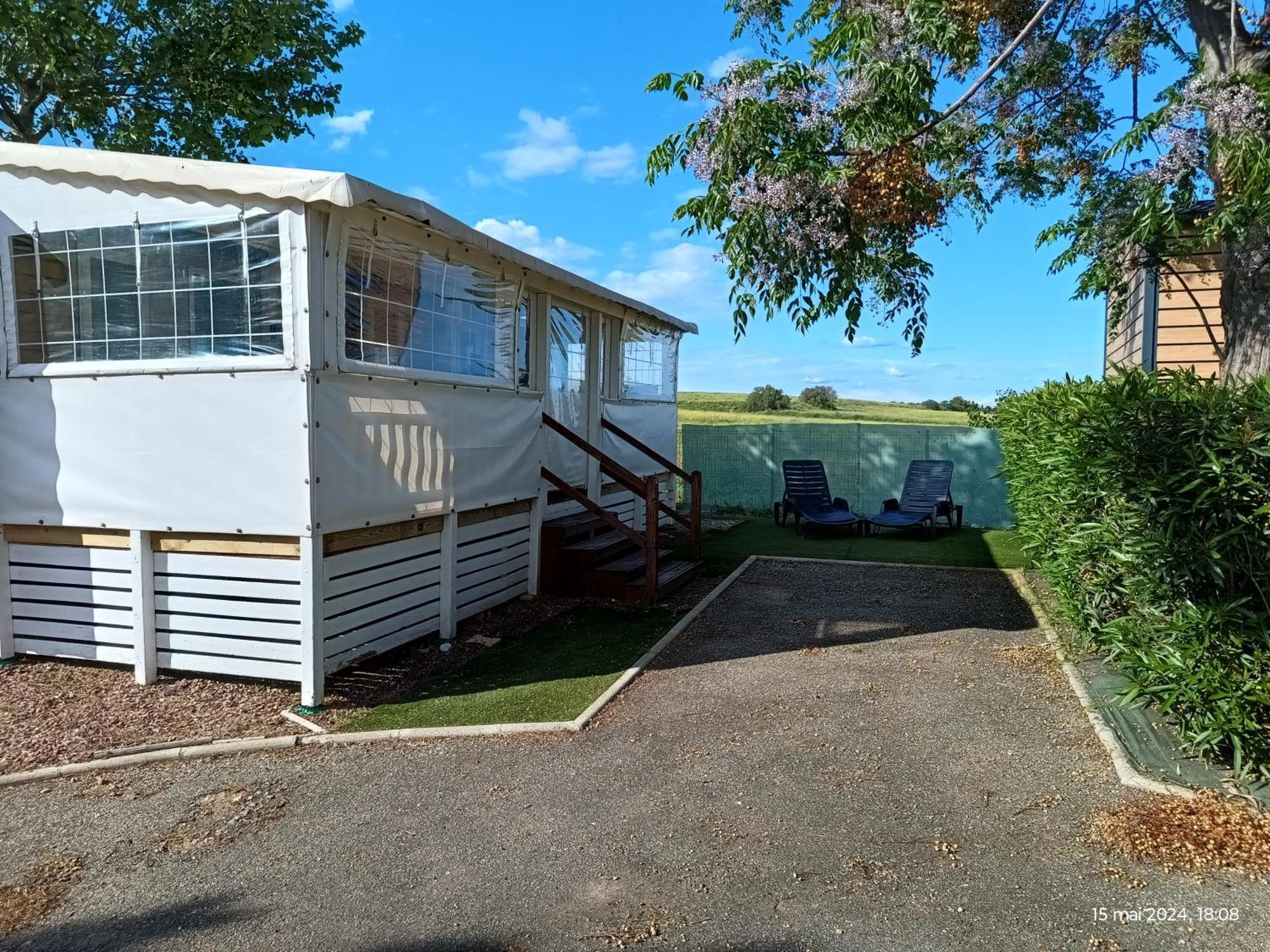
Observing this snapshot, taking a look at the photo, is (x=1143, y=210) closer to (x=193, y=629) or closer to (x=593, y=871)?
(x=593, y=871)

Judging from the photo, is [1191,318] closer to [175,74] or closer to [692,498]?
[692,498]

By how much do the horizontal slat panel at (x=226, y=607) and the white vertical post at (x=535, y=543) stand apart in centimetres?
297

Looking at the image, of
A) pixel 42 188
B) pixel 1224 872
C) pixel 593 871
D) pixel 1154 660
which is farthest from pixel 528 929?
pixel 42 188

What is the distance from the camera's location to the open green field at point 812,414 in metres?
26.3

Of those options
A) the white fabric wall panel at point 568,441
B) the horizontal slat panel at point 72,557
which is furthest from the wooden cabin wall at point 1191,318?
the horizontal slat panel at point 72,557

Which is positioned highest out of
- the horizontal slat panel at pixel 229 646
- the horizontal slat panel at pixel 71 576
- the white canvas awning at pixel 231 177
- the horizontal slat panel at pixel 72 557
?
the white canvas awning at pixel 231 177

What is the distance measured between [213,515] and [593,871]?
11.5 feet

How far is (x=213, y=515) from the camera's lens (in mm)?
5203

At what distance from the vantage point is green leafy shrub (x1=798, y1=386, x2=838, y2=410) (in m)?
38.2

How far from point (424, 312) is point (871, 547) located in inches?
286

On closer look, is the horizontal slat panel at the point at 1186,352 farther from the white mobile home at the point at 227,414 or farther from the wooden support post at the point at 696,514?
the white mobile home at the point at 227,414

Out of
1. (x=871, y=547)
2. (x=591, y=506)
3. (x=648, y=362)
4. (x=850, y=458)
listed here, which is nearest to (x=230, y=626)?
(x=591, y=506)

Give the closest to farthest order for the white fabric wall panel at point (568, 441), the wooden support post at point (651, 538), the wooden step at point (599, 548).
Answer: the wooden support post at point (651, 538) < the wooden step at point (599, 548) < the white fabric wall panel at point (568, 441)

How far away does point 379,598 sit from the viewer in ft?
19.0
